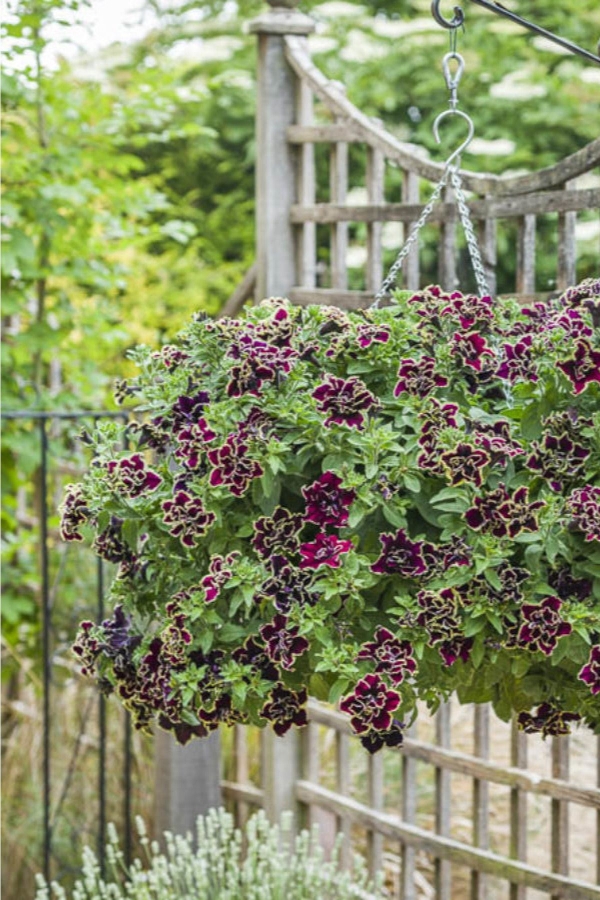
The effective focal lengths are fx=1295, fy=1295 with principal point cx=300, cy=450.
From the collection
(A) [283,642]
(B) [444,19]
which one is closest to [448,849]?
(A) [283,642]

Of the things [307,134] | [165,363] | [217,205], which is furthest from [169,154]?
[165,363]

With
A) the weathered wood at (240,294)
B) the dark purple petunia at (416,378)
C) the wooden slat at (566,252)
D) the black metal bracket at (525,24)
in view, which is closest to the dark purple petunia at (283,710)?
the dark purple petunia at (416,378)

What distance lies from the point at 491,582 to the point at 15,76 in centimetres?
238

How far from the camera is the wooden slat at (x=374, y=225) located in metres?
2.86

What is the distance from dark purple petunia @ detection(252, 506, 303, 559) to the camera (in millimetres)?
1485

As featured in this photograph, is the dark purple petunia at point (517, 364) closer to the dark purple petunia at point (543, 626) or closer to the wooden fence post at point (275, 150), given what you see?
the dark purple petunia at point (543, 626)

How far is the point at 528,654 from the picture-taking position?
58.4 inches

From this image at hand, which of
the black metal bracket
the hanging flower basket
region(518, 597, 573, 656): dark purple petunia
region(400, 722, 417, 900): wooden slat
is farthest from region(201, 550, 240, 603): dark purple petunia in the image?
region(400, 722, 417, 900): wooden slat

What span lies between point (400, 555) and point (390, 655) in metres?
0.11

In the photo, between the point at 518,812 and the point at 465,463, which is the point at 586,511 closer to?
the point at 465,463

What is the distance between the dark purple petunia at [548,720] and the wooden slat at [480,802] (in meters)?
1.18

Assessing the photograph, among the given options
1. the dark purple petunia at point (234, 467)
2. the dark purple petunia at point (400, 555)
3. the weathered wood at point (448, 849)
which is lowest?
the weathered wood at point (448, 849)

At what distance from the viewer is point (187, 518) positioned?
1508 millimetres

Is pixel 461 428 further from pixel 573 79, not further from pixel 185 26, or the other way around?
pixel 185 26
